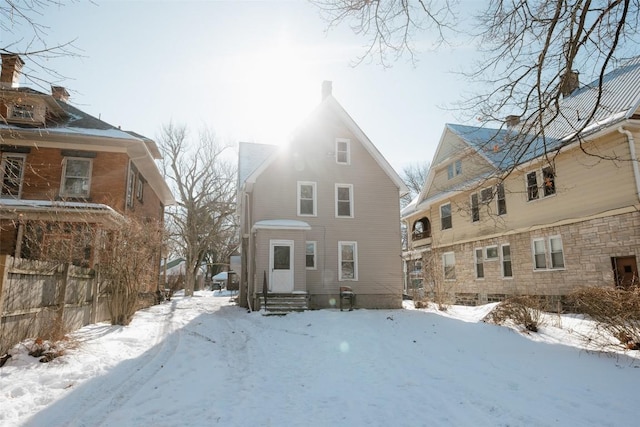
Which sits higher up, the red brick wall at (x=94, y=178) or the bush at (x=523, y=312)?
the red brick wall at (x=94, y=178)

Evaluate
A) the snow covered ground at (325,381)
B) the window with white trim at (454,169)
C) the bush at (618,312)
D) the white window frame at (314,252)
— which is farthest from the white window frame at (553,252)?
the white window frame at (314,252)

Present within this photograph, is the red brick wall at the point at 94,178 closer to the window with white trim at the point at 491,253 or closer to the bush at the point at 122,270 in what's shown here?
the bush at the point at 122,270

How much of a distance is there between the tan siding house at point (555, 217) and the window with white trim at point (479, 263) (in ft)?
0.17

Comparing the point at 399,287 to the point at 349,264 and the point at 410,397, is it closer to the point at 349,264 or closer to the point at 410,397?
the point at 349,264

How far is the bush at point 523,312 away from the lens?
10164 millimetres

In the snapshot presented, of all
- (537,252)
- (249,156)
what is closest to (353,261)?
(537,252)

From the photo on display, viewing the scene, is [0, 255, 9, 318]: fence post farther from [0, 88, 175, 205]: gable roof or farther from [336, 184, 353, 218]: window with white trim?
[336, 184, 353, 218]: window with white trim

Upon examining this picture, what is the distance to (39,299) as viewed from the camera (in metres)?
7.63

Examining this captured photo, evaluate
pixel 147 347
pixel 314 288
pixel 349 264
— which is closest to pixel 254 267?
pixel 314 288

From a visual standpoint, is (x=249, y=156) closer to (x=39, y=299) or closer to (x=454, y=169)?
(x=454, y=169)

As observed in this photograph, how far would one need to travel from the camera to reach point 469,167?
2131 cm

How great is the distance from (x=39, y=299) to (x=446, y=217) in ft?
69.8

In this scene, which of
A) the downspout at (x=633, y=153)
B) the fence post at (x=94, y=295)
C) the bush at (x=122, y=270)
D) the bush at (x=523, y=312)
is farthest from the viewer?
the downspout at (x=633, y=153)

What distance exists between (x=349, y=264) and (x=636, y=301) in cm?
1239
